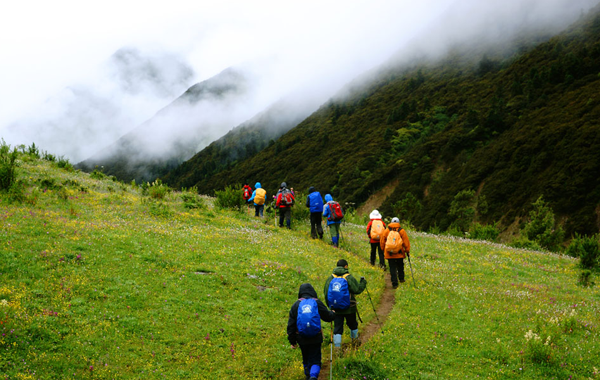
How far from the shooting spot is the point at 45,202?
1709 cm

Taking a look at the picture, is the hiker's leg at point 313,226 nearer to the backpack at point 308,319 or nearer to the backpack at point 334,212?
the backpack at point 334,212

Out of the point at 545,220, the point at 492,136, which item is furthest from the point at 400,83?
the point at 545,220

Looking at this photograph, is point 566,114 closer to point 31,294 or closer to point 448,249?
point 448,249

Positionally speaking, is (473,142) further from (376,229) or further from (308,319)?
(308,319)

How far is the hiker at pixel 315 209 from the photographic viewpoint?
65.4ft

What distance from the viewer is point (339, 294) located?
8930 millimetres

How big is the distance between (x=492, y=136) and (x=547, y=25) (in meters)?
118

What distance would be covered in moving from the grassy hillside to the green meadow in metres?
32.6

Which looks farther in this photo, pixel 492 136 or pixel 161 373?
pixel 492 136

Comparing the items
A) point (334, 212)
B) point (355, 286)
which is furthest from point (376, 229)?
point (355, 286)

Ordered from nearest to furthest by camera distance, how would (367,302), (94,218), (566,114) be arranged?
(367,302), (94,218), (566,114)

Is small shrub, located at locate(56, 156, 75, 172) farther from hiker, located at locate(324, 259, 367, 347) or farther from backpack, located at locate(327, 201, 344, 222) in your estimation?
hiker, located at locate(324, 259, 367, 347)

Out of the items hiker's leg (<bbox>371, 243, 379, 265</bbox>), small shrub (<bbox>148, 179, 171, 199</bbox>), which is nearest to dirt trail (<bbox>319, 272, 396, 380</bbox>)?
hiker's leg (<bbox>371, 243, 379, 265</bbox>)

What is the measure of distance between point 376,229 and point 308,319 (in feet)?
32.4
